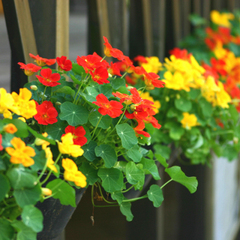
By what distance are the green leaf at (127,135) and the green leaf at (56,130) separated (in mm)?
122

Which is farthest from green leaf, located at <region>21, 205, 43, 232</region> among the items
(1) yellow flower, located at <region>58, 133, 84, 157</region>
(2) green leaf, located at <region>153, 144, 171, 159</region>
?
(2) green leaf, located at <region>153, 144, 171, 159</region>

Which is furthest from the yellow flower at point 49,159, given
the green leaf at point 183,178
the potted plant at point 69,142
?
the green leaf at point 183,178

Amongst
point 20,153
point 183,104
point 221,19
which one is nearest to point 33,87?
point 20,153

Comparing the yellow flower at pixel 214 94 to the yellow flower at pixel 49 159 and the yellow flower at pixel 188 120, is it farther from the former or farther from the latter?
the yellow flower at pixel 49 159

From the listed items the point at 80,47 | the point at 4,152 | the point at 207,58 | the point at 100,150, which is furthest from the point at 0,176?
the point at 207,58

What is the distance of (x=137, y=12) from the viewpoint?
171cm

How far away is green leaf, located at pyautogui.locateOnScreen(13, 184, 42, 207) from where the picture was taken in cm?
54

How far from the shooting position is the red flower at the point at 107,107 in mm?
685

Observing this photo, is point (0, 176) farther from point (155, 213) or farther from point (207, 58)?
point (207, 58)

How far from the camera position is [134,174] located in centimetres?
75

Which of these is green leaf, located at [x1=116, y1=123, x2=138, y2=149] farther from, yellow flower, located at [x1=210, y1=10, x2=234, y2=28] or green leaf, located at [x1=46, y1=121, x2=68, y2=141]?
yellow flower, located at [x1=210, y1=10, x2=234, y2=28]

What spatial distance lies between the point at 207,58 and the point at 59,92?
1.44m

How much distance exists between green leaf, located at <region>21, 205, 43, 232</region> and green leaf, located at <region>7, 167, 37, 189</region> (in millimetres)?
34

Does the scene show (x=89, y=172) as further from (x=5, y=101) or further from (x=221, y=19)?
(x=221, y=19)
